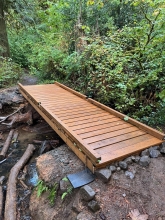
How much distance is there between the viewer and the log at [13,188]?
268 centimetres

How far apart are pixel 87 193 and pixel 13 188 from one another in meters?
1.85

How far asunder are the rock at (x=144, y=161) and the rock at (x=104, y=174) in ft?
1.82

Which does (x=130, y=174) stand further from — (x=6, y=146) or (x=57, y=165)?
(x=6, y=146)

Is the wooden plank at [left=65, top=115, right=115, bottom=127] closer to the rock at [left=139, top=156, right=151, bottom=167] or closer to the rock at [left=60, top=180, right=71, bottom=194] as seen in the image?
the rock at [left=60, top=180, right=71, bottom=194]

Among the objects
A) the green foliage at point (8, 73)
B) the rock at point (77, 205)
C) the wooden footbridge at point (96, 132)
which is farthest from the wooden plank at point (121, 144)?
the green foliage at point (8, 73)

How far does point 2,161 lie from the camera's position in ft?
14.0

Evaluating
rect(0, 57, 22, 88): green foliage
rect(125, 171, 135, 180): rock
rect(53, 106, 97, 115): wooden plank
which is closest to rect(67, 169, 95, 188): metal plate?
rect(125, 171, 135, 180): rock

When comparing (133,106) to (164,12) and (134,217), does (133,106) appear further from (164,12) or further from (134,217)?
(134,217)

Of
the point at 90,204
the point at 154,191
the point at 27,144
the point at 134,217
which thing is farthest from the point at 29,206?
the point at 27,144

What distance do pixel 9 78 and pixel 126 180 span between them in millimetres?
6999

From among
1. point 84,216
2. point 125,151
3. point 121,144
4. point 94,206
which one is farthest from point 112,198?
point 121,144

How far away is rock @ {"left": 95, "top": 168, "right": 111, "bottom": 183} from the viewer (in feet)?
7.36

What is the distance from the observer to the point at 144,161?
98.6 inches

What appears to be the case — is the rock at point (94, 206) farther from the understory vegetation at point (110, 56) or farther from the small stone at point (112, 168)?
the understory vegetation at point (110, 56)
